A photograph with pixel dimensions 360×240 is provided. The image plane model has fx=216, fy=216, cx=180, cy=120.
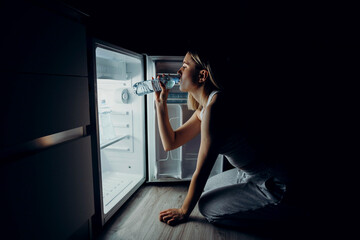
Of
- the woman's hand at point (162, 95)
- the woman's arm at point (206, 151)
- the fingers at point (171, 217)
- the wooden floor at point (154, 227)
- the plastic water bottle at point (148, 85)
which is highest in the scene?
the plastic water bottle at point (148, 85)

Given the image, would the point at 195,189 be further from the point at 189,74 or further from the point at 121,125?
the point at 121,125

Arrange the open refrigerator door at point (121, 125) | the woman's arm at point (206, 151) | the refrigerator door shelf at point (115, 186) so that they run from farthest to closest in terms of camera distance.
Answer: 1. the open refrigerator door at point (121, 125)
2. the refrigerator door shelf at point (115, 186)
3. the woman's arm at point (206, 151)

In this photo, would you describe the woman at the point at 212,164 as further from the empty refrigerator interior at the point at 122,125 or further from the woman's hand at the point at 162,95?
the empty refrigerator interior at the point at 122,125

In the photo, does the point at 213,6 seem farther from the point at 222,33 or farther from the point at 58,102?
the point at 58,102

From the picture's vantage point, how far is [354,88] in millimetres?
1727

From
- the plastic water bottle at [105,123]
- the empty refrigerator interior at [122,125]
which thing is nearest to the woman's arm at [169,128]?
the empty refrigerator interior at [122,125]

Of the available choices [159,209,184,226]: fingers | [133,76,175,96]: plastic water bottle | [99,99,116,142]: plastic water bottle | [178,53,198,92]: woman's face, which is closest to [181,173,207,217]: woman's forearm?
[159,209,184,226]: fingers

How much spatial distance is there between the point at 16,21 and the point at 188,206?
1150mm

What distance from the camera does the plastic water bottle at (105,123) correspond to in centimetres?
168

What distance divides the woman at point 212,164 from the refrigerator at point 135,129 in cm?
36

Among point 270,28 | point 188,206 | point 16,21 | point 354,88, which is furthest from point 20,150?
point 354,88

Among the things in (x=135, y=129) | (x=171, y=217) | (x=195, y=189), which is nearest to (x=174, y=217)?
(x=171, y=217)

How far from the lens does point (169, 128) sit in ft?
4.95

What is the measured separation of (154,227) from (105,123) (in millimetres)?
890
